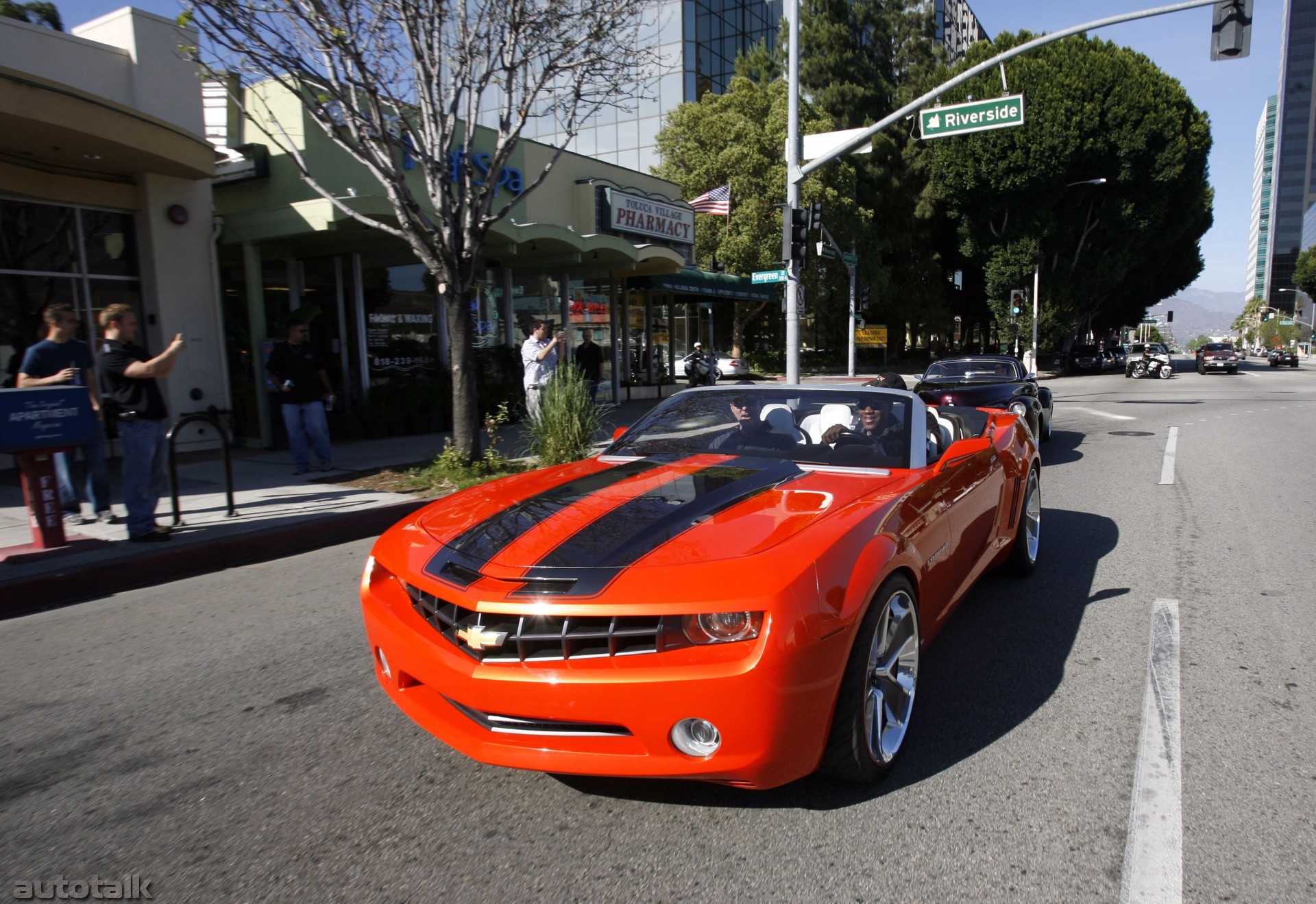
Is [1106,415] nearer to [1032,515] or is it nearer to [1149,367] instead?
[1032,515]

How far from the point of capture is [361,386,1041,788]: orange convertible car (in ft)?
7.90

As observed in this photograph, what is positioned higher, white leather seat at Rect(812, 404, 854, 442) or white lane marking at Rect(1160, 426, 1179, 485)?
white leather seat at Rect(812, 404, 854, 442)

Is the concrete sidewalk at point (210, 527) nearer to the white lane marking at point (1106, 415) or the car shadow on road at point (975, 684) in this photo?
the car shadow on road at point (975, 684)

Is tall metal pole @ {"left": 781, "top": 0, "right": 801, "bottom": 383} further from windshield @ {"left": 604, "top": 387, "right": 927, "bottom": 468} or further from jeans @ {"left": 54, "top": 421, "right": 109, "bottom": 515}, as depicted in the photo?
windshield @ {"left": 604, "top": 387, "right": 927, "bottom": 468}

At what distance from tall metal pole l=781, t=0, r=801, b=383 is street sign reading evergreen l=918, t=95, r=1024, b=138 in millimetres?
2307

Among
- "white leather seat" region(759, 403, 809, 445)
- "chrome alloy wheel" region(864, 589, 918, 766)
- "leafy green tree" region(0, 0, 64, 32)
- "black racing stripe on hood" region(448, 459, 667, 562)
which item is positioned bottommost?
A: "chrome alloy wheel" region(864, 589, 918, 766)

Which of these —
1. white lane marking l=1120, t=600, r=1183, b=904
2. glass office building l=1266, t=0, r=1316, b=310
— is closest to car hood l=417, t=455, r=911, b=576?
white lane marking l=1120, t=600, r=1183, b=904

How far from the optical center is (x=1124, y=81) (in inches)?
1409

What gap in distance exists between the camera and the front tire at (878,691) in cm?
264

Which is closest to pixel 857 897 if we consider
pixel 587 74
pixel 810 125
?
pixel 587 74

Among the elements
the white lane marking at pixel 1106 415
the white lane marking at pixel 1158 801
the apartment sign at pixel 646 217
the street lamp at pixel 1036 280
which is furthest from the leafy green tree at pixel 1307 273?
the white lane marking at pixel 1158 801

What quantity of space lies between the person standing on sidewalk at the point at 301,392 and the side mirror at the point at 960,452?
751 centimetres

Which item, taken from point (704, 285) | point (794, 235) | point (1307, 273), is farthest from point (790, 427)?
point (1307, 273)

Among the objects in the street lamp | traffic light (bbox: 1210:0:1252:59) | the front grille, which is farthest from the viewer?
the street lamp
